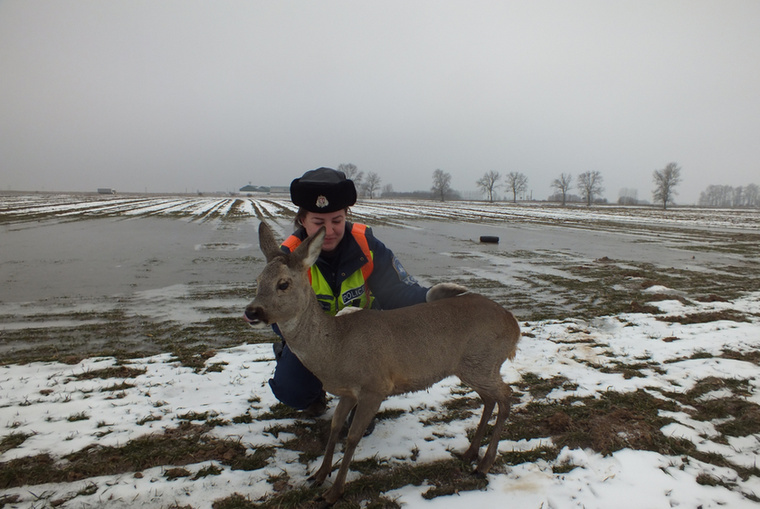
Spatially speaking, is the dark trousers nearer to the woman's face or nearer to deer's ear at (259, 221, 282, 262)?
the woman's face

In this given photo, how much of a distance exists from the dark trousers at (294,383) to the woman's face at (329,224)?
1.10 metres

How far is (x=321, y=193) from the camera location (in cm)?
342

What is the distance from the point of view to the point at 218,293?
28.1 ft

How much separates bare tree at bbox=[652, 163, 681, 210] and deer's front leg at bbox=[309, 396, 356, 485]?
94.1m

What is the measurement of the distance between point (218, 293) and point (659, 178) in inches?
3809

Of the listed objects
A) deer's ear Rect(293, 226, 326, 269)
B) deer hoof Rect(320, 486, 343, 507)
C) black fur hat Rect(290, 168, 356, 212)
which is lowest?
deer hoof Rect(320, 486, 343, 507)

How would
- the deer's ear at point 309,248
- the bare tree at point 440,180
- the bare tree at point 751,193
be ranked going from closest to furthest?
the deer's ear at point 309,248
the bare tree at point 440,180
the bare tree at point 751,193

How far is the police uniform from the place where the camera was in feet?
11.4

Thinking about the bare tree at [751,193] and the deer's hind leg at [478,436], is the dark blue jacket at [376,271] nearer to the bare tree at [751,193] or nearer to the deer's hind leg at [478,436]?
the deer's hind leg at [478,436]

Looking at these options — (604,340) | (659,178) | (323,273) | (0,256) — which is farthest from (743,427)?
(659,178)

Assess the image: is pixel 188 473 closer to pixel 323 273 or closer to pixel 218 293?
pixel 323 273

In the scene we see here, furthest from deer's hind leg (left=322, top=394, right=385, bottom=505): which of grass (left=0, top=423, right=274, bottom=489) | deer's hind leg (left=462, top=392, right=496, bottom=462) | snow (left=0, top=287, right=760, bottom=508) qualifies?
deer's hind leg (left=462, top=392, right=496, bottom=462)

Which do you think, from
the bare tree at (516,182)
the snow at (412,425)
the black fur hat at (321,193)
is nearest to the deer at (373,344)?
the snow at (412,425)

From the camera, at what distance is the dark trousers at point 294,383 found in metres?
3.56
